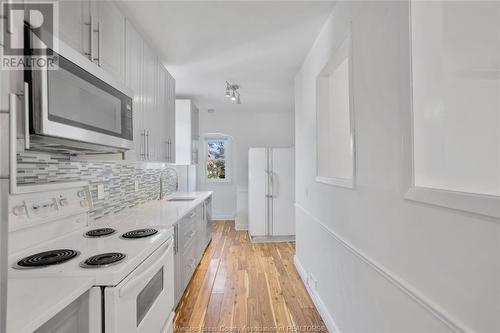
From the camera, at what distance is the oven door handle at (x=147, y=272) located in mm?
1126

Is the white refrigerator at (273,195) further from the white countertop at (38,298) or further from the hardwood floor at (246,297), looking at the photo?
the white countertop at (38,298)

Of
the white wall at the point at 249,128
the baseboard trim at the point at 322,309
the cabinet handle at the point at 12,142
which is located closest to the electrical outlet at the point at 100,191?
the cabinet handle at the point at 12,142

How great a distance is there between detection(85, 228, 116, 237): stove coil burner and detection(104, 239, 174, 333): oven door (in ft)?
1.20

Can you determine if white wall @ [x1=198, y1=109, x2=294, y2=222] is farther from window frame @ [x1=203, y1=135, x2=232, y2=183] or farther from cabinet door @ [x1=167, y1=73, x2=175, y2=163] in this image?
cabinet door @ [x1=167, y1=73, x2=175, y2=163]

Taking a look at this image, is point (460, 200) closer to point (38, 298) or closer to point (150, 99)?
point (38, 298)

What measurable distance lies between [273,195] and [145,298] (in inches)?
133

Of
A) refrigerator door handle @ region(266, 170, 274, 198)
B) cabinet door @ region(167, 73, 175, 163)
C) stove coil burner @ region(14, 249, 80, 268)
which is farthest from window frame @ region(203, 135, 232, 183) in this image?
stove coil burner @ region(14, 249, 80, 268)

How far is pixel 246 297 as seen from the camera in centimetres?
260

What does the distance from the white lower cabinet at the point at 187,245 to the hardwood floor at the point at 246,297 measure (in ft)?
0.58

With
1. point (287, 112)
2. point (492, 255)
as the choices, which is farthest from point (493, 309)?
point (287, 112)

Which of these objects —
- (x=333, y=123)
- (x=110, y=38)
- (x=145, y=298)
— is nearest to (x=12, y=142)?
(x=145, y=298)

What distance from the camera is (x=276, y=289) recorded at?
2771mm

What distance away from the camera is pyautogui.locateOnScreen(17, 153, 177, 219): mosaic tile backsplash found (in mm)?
1400

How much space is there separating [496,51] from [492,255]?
611 millimetres
